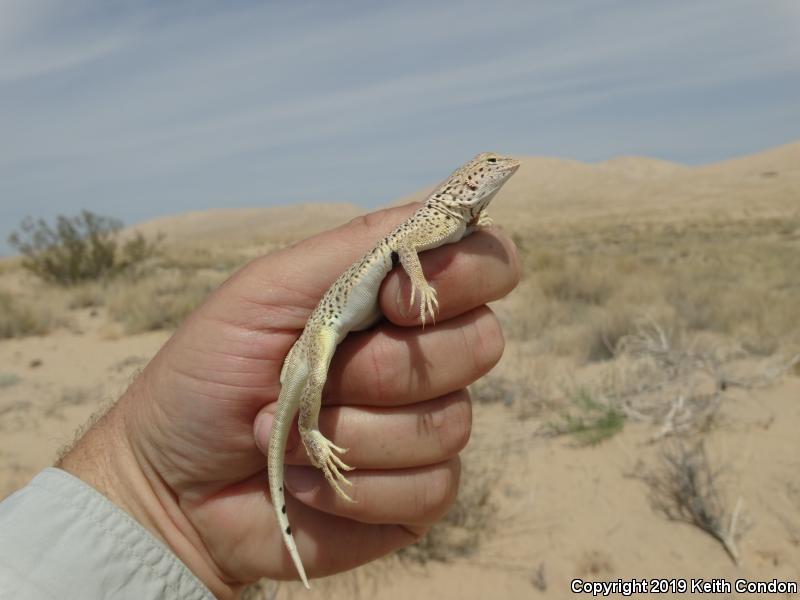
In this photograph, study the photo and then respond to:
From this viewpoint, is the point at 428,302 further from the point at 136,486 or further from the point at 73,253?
the point at 73,253

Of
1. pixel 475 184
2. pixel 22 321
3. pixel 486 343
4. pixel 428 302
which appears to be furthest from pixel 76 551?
pixel 22 321

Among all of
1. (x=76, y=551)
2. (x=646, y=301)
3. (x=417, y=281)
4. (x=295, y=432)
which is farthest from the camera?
(x=646, y=301)

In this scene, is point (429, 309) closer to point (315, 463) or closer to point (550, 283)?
point (315, 463)

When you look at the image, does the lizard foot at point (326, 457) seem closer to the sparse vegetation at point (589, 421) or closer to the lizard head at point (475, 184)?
the lizard head at point (475, 184)

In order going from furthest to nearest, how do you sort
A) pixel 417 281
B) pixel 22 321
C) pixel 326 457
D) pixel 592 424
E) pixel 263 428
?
pixel 22 321, pixel 592 424, pixel 263 428, pixel 326 457, pixel 417 281

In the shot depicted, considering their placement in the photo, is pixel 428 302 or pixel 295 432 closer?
pixel 428 302

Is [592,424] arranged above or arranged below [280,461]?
below

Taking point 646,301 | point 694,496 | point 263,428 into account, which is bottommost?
point 646,301
